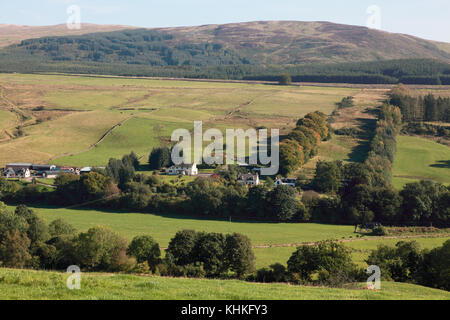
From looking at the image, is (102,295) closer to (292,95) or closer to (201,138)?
(201,138)

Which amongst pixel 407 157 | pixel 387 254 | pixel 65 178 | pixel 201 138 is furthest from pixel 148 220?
pixel 407 157

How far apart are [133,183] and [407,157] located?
43.5m

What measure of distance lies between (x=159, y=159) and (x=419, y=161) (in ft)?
126

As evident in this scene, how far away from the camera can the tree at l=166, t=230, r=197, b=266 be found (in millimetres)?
30806

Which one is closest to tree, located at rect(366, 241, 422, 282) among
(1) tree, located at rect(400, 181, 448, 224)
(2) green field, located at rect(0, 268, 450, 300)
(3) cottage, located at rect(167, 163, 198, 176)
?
(2) green field, located at rect(0, 268, 450, 300)

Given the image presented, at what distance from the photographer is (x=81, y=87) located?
5497 inches

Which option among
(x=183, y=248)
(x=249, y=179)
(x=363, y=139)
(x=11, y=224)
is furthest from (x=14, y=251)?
(x=363, y=139)

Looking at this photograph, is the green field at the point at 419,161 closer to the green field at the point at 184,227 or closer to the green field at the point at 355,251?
the green field at the point at 355,251

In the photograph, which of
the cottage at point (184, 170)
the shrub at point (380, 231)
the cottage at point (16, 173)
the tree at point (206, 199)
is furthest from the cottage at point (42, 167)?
the shrub at point (380, 231)

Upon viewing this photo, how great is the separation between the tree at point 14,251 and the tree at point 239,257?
40.3ft

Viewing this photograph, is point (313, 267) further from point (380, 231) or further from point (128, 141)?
point (128, 141)

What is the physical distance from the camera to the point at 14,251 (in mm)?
28656

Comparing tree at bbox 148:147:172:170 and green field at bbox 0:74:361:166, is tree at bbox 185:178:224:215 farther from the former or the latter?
green field at bbox 0:74:361:166

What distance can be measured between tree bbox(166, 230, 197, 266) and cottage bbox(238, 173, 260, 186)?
83.4 feet
